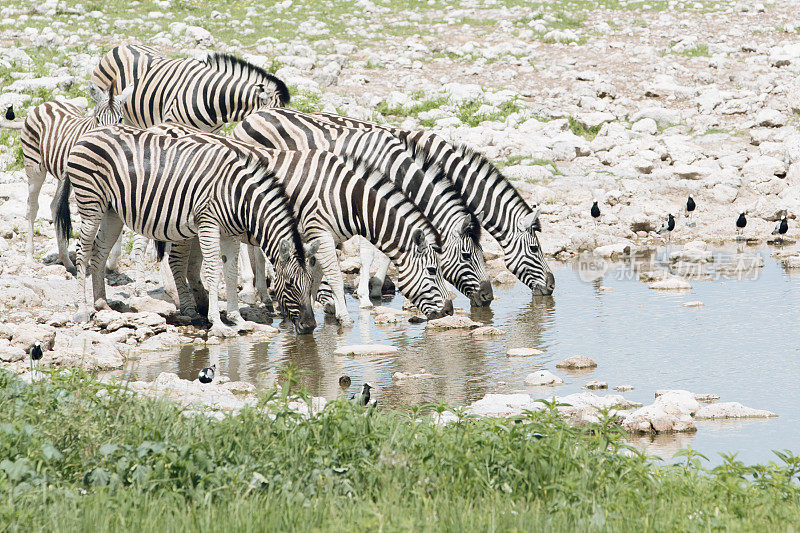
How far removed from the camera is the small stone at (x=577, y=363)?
8.72 m

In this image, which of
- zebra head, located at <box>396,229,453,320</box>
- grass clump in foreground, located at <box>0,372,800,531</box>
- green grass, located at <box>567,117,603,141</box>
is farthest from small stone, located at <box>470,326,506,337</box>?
green grass, located at <box>567,117,603,141</box>

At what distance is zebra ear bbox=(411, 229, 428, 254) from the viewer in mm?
10977

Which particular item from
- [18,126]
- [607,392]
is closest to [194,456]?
[607,392]

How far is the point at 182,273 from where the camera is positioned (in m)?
11.4

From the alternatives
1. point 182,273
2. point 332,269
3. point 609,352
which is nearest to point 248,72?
point 182,273

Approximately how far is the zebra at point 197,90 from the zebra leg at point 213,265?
3741 mm

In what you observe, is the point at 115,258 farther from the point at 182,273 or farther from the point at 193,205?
the point at 193,205

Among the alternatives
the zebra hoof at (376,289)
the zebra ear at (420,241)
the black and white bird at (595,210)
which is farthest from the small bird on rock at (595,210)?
the zebra ear at (420,241)

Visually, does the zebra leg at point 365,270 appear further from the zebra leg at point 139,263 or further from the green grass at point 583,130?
the green grass at point 583,130

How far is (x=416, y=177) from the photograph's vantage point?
12281 mm

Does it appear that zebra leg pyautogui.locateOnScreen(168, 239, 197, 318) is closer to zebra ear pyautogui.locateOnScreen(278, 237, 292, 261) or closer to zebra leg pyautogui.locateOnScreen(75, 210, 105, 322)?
zebra leg pyautogui.locateOnScreen(75, 210, 105, 322)

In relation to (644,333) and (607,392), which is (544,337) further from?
(607,392)

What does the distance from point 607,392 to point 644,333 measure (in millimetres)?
2281

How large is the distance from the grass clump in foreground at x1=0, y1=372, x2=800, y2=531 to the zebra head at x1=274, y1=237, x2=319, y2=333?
4793 mm
